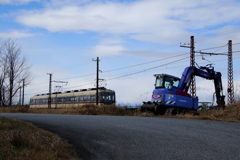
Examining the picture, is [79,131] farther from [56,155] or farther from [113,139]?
[56,155]

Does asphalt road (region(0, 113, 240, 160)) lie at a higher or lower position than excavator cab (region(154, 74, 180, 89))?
lower

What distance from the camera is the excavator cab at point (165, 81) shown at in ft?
75.8

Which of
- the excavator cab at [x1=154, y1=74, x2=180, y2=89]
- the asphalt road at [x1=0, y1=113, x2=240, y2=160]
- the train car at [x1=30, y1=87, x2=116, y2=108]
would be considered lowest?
the asphalt road at [x1=0, y1=113, x2=240, y2=160]

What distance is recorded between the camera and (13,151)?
657 cm

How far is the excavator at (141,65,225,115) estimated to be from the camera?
2230 cm

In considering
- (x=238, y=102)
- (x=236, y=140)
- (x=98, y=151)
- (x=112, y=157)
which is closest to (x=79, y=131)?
(x=98, y=151)

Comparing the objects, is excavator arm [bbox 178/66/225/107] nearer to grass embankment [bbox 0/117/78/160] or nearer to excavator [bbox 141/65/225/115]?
excavator [bbox 141/65/225/115]

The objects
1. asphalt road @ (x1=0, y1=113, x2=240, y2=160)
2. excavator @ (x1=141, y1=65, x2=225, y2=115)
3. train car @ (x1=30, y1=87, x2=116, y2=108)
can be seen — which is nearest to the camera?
asphalt road @ (x1=0, y1=113, x2=240, y2=160)

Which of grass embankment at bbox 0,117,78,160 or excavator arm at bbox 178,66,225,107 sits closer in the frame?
grass embankment at bbox 0,117,78,160

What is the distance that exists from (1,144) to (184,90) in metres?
18.4

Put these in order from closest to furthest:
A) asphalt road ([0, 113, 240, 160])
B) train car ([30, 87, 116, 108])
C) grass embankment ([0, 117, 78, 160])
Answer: grass embankment ([0, 117, 78, 160]) → asphalt road ([0, 113, 240, 160]) → train car ([30, 87, 116, 108])

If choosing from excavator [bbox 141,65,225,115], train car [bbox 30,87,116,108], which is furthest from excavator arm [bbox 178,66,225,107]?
train car [bbox 30,87,116,108]

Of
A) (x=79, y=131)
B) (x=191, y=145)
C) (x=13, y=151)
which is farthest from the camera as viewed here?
(x=79, y=131)

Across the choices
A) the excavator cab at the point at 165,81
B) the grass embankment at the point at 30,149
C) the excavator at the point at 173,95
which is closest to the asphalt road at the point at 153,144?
the grass embankment at the point at 30,149
